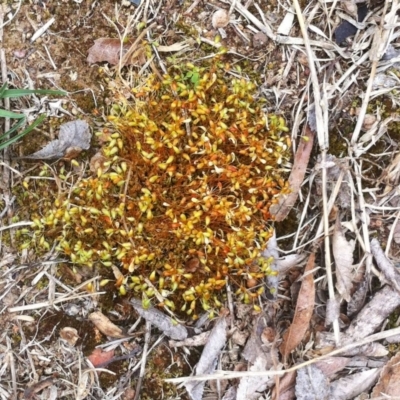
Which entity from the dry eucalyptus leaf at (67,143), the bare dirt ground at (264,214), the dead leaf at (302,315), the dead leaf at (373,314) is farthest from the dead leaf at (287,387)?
the dry eucalyptus leaf at (67,143)


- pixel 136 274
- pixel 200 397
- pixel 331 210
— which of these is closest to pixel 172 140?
pixel 136 274

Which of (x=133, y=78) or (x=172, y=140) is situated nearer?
(x=172, y=140)

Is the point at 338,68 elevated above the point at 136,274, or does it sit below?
above

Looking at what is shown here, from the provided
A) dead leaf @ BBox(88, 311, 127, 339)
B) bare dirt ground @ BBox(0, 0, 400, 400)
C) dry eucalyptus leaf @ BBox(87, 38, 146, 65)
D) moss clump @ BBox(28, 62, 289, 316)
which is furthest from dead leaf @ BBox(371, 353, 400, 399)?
dry eucalyptus leaf @ BBox(87, 38, 146, 65)

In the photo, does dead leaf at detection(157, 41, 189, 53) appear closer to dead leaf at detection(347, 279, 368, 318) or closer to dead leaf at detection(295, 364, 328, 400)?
dead leaf at detection(347, 279, 368, 318)

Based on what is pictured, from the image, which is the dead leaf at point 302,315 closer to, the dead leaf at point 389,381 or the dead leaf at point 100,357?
the dead leaf at point 389,381

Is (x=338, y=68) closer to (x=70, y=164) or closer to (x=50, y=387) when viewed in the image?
(x=70, y=164)

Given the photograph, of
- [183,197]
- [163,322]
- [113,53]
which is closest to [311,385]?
[163,322]
